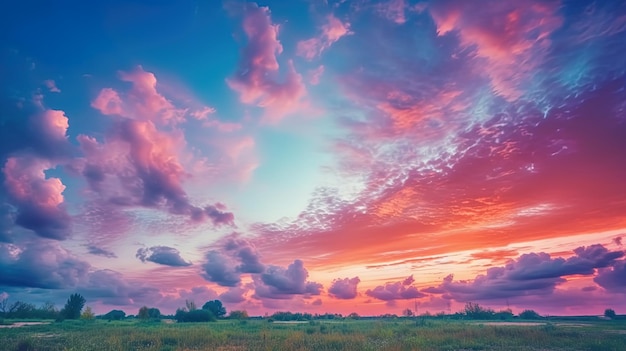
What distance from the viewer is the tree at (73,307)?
70294 mm

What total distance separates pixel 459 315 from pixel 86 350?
113928 millimetres

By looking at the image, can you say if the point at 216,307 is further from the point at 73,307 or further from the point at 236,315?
the point at 73,307

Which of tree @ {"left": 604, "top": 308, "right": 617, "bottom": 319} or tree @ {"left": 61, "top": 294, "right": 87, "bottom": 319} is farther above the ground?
tree @ {"left": 61, "top": 294, "right": 87, "bottom": 319}

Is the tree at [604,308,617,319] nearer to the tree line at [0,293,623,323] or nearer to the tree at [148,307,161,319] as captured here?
the tree line at [0,293,623,323]

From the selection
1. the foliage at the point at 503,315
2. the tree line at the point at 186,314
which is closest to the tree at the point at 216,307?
the tree line at the point at 186,314

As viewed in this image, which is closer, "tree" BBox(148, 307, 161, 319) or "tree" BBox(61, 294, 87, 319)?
"tree" BBox(61, 294, 87, 319)

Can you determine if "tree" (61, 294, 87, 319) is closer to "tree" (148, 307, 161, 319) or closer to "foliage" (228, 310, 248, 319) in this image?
"tree" (148, 307, 161, 319)

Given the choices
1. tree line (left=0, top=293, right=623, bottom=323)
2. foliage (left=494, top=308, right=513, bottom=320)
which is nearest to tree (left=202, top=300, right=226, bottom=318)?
tree line (left=0, top=293, right=623, bottom=323)

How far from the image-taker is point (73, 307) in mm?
71188

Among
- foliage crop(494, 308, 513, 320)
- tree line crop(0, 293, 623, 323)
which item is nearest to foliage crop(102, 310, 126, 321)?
tree line crop(0, 293, 623, 323)

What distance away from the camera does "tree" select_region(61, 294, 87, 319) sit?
70294mm

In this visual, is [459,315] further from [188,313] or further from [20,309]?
[20,309]

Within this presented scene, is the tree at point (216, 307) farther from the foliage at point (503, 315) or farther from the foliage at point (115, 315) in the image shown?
the foliage at point (503, 315)

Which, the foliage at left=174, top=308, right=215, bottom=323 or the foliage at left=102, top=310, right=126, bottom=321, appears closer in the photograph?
the foliage at left=174, top=308, right=215, bottom=323
